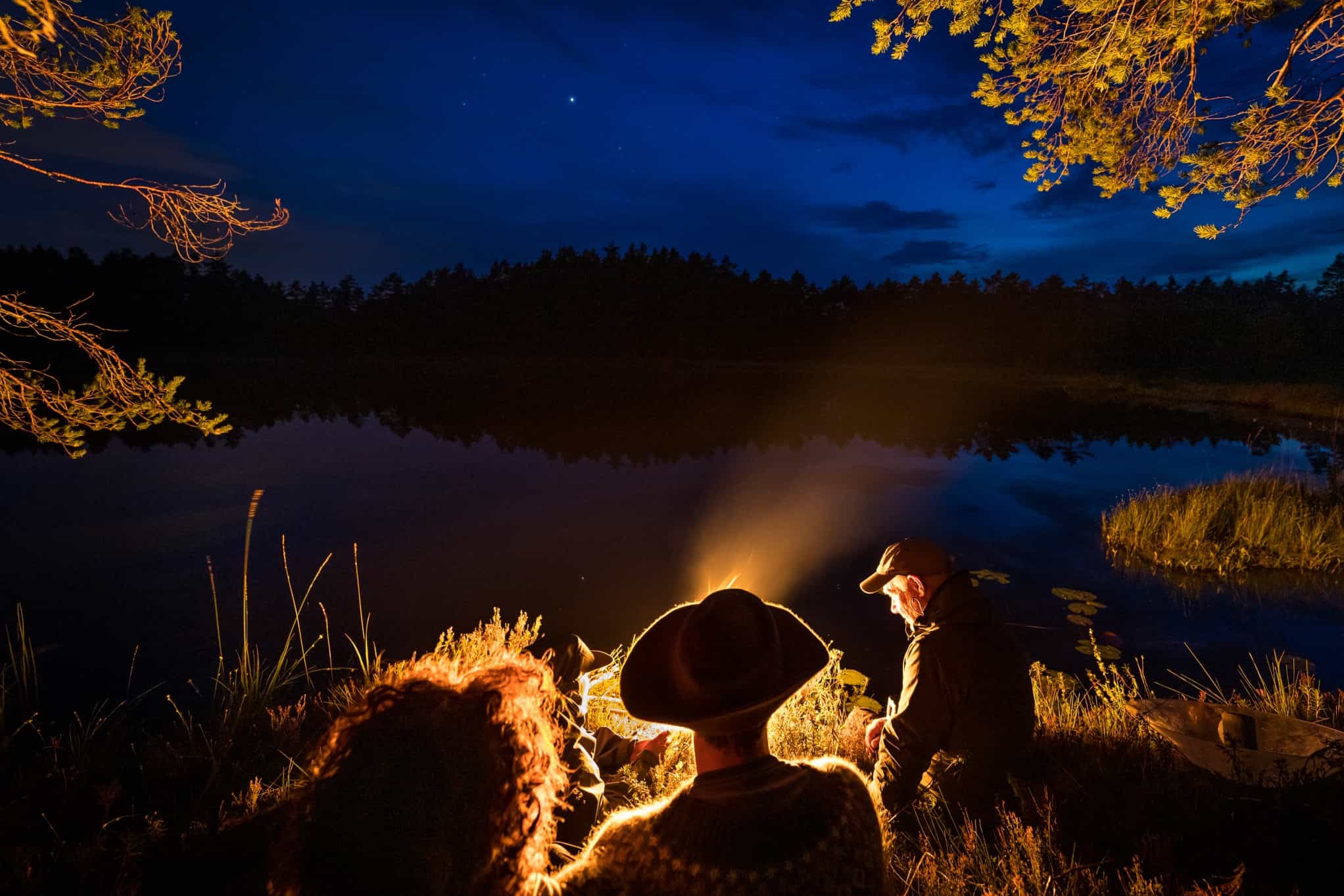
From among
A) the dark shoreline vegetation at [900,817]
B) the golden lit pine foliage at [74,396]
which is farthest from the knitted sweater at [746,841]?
the golden lit pine foliage at [74,396]

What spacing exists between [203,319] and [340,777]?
79.6 meters

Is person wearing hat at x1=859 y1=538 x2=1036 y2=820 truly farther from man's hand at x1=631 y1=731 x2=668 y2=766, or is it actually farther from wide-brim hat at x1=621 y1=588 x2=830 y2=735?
wide-brim hat at x1=621 y1=588 x2=830 y2=735

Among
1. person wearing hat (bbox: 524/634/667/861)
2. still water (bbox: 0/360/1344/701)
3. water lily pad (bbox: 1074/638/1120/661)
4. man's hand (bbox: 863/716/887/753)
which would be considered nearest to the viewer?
person wearing hat (bbox: 524/634/667/861)

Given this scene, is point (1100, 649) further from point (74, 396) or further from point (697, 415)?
point (697, 415)

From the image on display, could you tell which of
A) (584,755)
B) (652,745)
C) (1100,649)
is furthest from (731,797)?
(1100,649)

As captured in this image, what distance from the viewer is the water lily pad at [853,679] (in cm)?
686

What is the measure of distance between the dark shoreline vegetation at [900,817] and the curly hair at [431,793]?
21.5 inches

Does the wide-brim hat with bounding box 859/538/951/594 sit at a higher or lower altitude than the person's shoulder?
lower

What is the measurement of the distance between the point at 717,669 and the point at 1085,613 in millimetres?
9863

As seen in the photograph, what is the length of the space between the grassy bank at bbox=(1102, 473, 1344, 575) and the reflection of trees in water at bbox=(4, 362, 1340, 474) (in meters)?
1.91

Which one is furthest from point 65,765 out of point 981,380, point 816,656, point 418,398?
point 981,380

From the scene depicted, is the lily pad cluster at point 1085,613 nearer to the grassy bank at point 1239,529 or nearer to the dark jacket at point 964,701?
the grassy bank at point 1239,529

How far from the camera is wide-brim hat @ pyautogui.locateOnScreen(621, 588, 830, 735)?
1.32 m

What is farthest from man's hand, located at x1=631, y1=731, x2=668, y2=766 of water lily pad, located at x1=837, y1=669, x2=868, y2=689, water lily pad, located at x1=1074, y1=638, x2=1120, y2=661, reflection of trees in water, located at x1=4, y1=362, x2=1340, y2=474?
reflection of trees in water, located at x1=4, y1=362, x2=1340, y2=474
